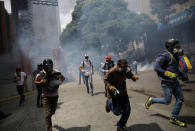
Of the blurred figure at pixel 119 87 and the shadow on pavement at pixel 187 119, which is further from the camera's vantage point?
the shadow on pavement at pixel 187 119

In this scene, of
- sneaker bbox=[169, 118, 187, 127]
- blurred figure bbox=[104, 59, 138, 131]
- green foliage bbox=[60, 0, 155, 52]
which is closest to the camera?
blurred figure bbox=[104, 59, 138, 131]

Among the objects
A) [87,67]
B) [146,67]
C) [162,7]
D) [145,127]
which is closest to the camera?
[145,127]

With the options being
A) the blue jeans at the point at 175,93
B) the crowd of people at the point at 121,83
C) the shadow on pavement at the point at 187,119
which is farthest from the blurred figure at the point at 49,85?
the shadow on pavement at the point at 187,119

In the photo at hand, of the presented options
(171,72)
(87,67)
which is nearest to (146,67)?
(87,67)

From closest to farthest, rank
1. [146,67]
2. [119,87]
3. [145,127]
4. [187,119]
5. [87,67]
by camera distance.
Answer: [119,87] → [145,127] → [187,119] → [87,67] → [146,67]

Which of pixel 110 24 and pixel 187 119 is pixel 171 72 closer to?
pixel 187 119

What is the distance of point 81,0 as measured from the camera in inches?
1296

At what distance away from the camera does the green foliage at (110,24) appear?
25.5 metres

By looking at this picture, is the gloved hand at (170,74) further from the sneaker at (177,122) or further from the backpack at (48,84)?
the backpack at (48,84)

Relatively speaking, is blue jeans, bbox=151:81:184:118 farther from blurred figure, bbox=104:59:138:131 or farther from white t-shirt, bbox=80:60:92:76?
white t-shirt, bbox=80:60:92:76

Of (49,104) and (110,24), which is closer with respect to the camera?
(49,104)

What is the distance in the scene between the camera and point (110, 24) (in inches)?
985

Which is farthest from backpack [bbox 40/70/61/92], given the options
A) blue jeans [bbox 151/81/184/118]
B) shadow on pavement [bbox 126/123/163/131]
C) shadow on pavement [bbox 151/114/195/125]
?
shadow on pavement [bbox 151/114/195/125]

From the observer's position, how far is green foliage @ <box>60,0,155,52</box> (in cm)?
2550
